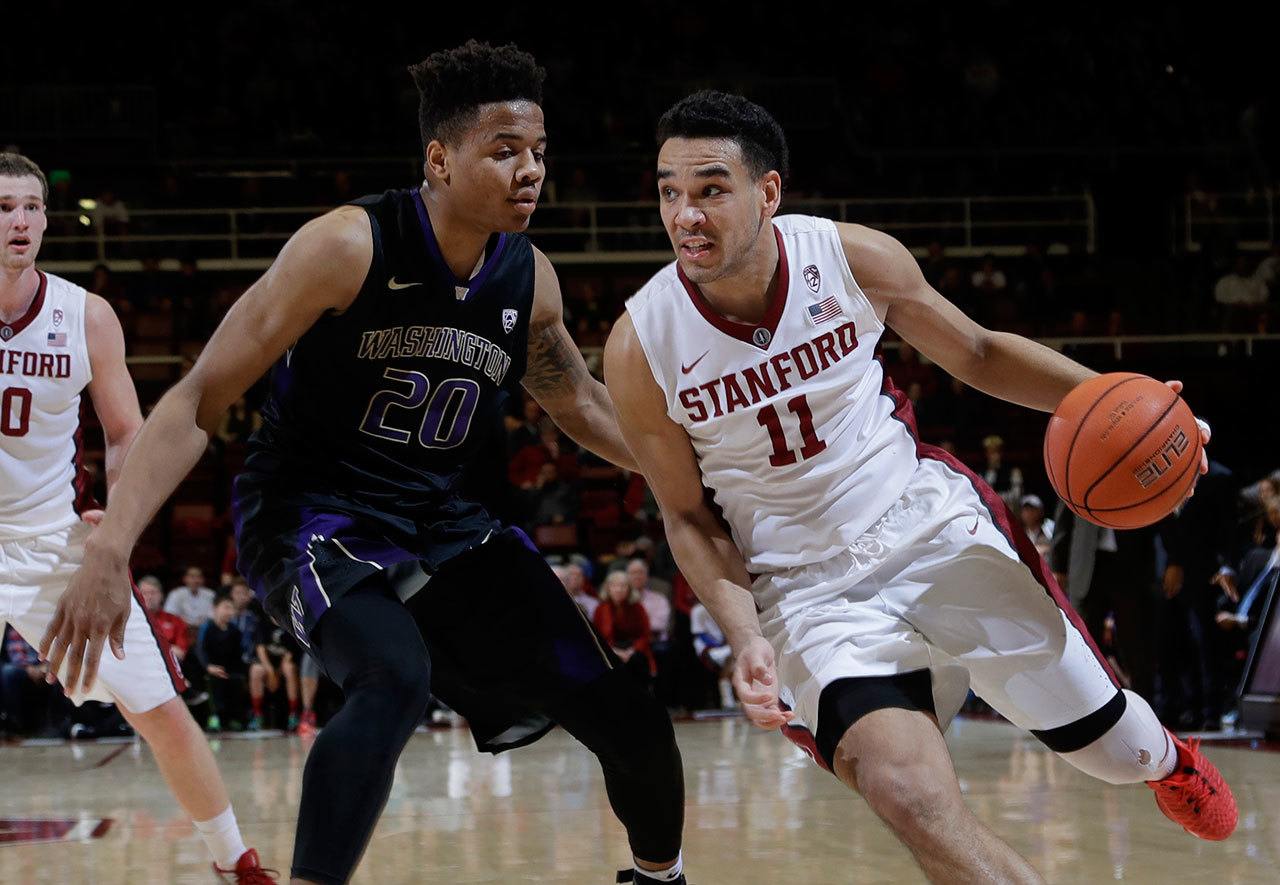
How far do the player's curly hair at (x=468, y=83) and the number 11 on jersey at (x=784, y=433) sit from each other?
A: 890 mm

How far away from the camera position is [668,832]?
3537mm

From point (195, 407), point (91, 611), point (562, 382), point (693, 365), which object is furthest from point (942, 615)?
point (91, 611)

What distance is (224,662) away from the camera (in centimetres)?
1104

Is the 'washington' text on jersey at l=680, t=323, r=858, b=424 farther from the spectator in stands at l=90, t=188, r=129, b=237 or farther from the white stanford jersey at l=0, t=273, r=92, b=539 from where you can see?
the spectator in stands at l=90, t=188, r=129, b=237

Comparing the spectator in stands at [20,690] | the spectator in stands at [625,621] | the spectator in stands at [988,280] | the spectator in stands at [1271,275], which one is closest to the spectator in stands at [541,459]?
the spectator in stands at [625,621]

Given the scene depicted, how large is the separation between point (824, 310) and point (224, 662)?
871 centimetres

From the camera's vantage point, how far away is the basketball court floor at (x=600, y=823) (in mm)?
4699

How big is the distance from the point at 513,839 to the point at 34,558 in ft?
6.55

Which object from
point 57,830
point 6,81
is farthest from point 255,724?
point 6,81

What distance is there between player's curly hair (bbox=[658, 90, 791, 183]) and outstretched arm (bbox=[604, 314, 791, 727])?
17.4 inches

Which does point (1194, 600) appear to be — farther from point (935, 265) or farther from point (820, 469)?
point (935, 265)

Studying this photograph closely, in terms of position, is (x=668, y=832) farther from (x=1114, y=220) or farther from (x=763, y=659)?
(x=1114, y=220)

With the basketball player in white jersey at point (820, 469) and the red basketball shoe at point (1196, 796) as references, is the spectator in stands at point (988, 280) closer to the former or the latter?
the red basketball shoe at point (1196, 796)

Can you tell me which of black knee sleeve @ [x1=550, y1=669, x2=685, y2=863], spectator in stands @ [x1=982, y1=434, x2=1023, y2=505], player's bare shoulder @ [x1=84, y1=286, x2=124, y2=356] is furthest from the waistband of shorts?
spectator in stands @ [x1=982, y1=434, x2=1023, y2=505]
